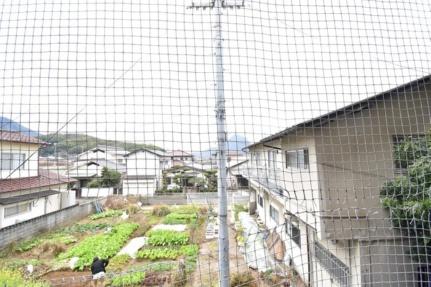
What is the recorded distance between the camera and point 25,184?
97.7 inches

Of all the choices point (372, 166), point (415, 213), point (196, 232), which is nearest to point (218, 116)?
point (415, 213)

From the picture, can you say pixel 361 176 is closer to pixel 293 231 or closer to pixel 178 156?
pixel 178 156

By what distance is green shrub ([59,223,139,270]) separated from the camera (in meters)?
5.25

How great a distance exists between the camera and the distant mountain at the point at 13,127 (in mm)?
1198

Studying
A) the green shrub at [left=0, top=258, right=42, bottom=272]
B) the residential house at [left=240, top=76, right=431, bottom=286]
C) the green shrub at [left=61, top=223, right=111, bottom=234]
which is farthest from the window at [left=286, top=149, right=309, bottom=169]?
the green shrub at [left=61, top=223, right=111, bottom=234]

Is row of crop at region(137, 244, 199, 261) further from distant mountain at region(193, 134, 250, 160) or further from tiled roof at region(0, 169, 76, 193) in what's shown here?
distant mountain at region(193, 134, 250, 160)

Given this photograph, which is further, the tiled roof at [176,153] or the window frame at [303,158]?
the window frame at [303,158]

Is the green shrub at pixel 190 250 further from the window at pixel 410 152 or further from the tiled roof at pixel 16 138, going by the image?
the tiled roof at pixel 16 138

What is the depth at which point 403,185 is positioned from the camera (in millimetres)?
1913

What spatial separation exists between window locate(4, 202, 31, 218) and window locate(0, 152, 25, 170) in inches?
234

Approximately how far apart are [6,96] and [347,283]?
293 centimetres

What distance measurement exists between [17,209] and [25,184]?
5.07 meters

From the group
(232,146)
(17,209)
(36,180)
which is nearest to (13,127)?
(232,146)

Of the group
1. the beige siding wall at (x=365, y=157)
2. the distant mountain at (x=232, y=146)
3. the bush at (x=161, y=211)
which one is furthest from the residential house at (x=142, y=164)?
the bush at (x=161, y=211)
